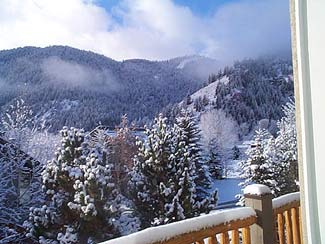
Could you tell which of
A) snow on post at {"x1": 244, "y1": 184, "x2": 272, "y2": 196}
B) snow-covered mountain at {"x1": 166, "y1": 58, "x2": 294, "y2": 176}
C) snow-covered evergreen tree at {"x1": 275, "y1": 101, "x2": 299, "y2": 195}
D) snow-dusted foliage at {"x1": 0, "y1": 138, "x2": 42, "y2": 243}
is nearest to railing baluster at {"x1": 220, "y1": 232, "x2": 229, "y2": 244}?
snow on post at {"x1": 244, "y1": 184, "x2": 272, "y2": 196}

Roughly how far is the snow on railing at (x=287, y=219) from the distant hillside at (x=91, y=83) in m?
0.85

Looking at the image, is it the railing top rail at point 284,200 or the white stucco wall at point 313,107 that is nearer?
the white stucco wall at point 313,107

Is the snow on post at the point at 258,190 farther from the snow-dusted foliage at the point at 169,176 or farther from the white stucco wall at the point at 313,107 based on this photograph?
the white stucco wall at the point at 313,107

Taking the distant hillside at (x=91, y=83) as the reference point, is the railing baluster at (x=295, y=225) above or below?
below

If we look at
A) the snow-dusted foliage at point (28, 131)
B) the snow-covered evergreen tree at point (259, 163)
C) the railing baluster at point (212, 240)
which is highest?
the snow-dusted foliage at point (28, 131)

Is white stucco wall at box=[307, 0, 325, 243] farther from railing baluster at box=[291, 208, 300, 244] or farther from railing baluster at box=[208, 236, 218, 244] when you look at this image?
railing baluster at box=[291, 208, 300, 244]

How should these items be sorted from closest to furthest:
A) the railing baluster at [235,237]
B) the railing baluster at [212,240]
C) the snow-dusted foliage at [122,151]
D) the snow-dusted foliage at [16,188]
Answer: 1. the railing baluster at [212,240]
2. the railing baluster at [235,237]
3. the snow-dusted foliage at [16,188]
4. the snow-dusted foliage at [122,151]

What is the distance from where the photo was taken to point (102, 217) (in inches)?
85.4

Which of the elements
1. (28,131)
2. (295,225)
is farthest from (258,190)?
(28,131)

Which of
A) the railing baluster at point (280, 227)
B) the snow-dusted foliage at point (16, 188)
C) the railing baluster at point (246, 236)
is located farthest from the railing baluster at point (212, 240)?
the snow-dusted foliage at point (16, 188)

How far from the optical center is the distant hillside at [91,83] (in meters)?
1.98

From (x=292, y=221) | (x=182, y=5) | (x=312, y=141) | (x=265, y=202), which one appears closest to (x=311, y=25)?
(x=312, y=141)

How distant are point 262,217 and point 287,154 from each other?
70 centimetres

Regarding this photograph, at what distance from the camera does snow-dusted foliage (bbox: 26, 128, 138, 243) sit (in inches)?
79.2
